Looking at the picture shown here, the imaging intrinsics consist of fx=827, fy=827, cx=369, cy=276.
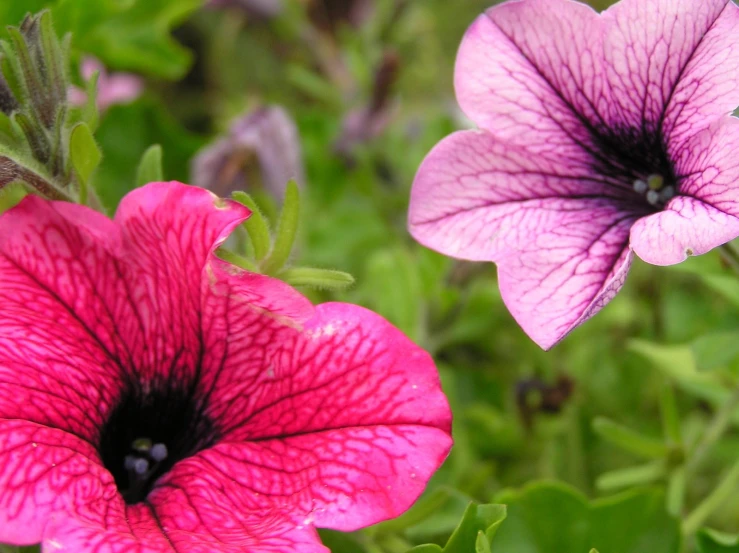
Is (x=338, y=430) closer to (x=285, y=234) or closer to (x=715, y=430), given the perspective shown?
(x=285, y=234)

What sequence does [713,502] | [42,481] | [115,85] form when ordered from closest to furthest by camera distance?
[42,481] < [713,502] < [115,85]

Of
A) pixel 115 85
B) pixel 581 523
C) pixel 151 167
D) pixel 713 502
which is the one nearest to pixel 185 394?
pixel 151 167

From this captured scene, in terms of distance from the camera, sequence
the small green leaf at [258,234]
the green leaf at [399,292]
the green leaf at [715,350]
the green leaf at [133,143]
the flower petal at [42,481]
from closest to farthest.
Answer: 1. the flower petal at [42,481]
2. the small green leaf at [258,234]
3. the green leaf at [715,350]
4. the green leaf at [399,292]
5. the green leaf at [133,143]

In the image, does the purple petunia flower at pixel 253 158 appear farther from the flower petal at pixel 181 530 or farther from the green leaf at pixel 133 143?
the flower petal at pixel 181 530

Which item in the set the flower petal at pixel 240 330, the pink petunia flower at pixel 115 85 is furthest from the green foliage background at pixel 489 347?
the pink petunia flower at pixel 115 85

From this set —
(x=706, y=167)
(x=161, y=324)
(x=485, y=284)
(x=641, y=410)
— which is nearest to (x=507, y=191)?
(x=706, y=167)

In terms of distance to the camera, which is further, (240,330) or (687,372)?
(687,372)
